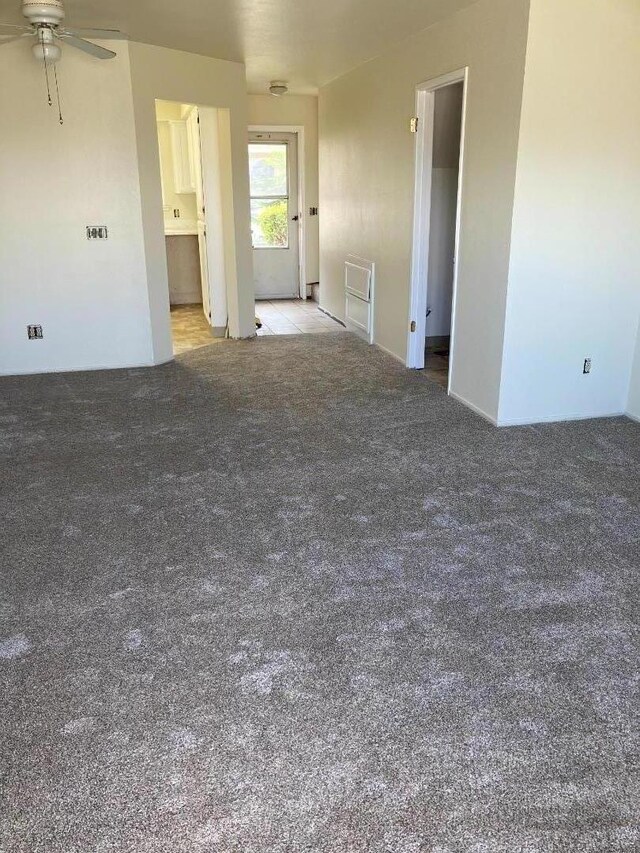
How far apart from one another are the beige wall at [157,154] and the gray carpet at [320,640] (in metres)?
2.02

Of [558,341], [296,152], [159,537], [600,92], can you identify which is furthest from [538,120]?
[296,152]

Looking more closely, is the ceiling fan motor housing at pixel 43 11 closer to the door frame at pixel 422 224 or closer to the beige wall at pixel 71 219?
the beige wall at pixel 71 219

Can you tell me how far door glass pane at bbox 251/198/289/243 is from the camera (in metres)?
9.16

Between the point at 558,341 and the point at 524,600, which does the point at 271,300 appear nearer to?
the point at 558,341

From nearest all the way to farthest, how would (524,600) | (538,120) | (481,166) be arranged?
1. (524,600)
2. (538,120)
3. (481,166)

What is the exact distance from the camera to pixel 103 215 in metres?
5.40

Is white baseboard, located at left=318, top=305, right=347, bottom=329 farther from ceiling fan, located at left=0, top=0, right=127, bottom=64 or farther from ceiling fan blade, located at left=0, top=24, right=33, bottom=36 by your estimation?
ceiling fan blade, located at left=0, top=24, right=33, bottom=36

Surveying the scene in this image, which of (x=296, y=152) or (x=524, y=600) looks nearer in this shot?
(x=524, y=600)

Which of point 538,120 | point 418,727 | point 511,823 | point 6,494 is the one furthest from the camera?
point 538,120

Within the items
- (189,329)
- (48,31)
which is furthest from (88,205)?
(189,329)

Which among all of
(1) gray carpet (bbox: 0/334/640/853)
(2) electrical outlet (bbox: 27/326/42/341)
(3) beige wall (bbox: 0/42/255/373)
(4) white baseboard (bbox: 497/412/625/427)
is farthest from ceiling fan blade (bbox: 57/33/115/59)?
(4) white baseboard (bbox: 497/412/625/427)

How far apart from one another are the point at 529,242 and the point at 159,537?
2675 millimetres

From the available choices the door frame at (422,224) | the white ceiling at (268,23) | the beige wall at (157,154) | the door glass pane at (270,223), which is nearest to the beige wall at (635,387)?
the door frame at (422,224)

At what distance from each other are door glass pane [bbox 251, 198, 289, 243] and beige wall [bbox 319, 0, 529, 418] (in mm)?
1969
